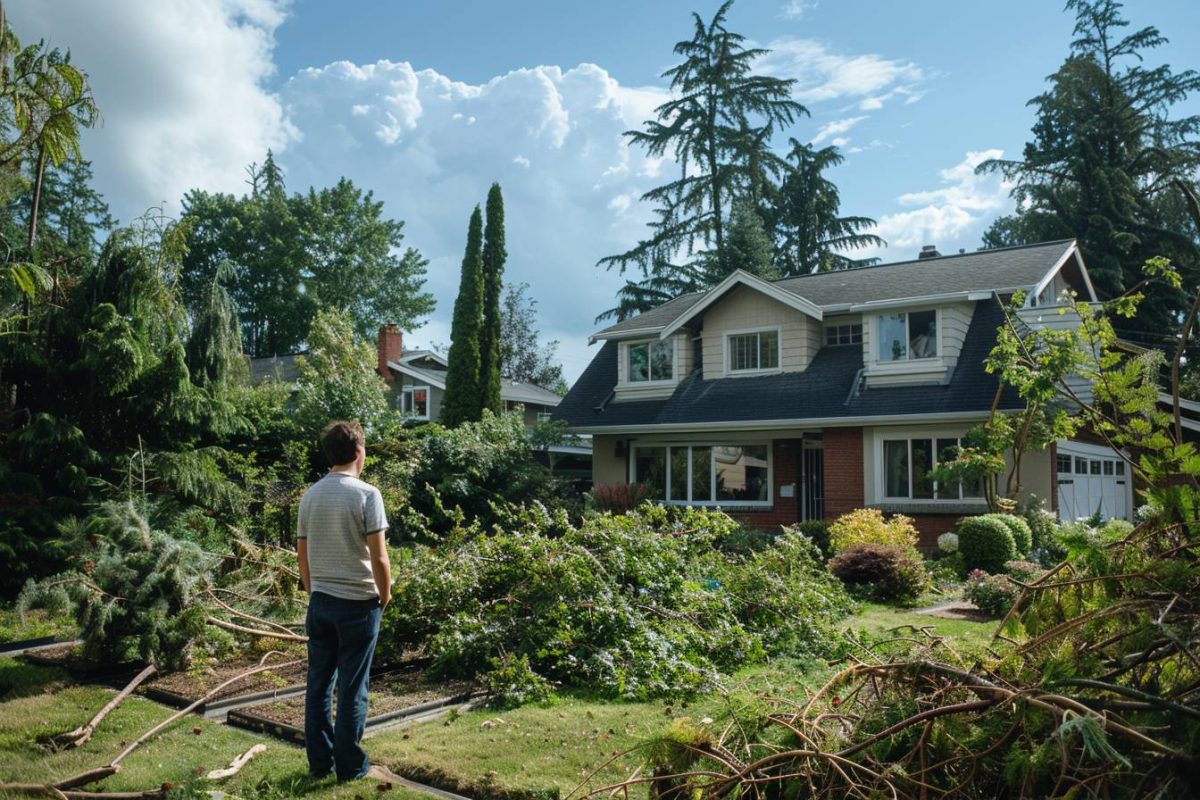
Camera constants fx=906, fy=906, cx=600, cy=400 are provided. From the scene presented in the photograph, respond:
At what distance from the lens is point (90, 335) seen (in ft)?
38.8

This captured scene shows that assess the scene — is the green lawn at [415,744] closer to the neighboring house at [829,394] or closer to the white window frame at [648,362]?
the neighboring house at [829,394]

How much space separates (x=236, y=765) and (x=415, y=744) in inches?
40.3

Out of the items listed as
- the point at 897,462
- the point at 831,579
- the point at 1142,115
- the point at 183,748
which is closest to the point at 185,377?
the point at 183,748

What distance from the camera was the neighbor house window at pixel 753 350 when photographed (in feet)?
76.6

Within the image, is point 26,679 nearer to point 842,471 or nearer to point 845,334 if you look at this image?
point 842,471

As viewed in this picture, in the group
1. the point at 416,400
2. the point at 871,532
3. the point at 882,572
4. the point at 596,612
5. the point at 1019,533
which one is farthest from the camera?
the point at 416,400

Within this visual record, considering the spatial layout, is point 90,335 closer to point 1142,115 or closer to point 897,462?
point 897,462

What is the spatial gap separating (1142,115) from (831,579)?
33.6 m

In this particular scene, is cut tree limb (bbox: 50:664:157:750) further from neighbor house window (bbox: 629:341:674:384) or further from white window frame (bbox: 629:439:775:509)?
neighbor house window (bbox: 629:341:674:384)

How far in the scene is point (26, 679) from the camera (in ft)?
23.8

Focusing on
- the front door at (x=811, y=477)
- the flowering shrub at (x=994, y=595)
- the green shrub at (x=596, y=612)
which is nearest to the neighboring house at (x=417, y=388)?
the front door at (x=811, y=477)

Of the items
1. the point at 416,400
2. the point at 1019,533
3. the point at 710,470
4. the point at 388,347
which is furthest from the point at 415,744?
the point at 388,347

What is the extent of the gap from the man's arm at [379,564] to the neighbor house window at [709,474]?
1789 cm

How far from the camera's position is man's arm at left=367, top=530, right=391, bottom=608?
513 cm
